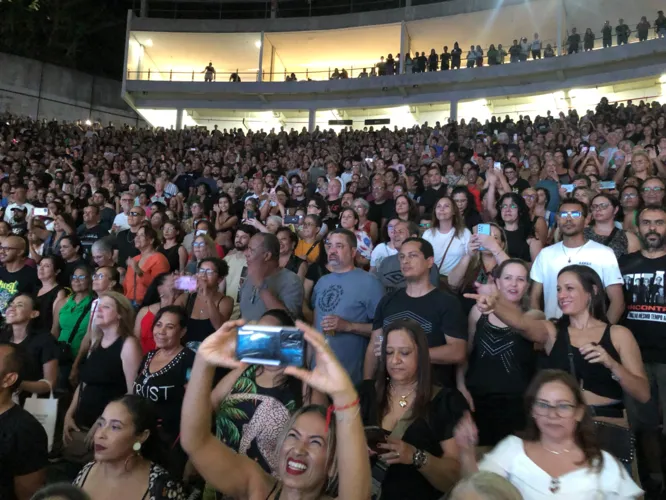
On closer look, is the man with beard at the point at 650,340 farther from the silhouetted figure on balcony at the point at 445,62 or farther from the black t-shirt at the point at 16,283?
the silhouetted figure on balcony at the point at 445,62

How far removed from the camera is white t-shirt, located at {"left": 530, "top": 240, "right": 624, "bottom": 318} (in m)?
3.83

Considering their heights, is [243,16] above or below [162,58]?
above

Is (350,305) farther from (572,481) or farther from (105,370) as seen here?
(572,481)

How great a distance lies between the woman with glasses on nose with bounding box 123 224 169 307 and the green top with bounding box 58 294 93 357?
541mm

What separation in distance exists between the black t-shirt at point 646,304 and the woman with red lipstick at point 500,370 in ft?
2.67

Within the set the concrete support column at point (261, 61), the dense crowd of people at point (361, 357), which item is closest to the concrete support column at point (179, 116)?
the concrete support column at point (261, 61)

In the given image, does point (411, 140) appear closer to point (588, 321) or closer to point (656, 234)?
point (656, 234)

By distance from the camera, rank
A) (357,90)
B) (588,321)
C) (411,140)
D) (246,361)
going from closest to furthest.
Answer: (246,361) → (588,321) → (411,140) → (357,90)

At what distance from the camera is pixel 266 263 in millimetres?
4227

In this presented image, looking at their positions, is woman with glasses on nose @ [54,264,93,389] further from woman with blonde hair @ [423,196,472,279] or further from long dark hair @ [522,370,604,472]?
long dark hair @ [522,370,604,472]

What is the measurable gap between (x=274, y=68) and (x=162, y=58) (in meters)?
Result: 5.76

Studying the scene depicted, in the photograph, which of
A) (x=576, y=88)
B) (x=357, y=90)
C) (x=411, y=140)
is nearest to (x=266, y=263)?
(x=411, y=140)

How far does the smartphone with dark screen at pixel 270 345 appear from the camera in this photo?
5.27ft

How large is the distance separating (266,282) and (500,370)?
175 centimetres
